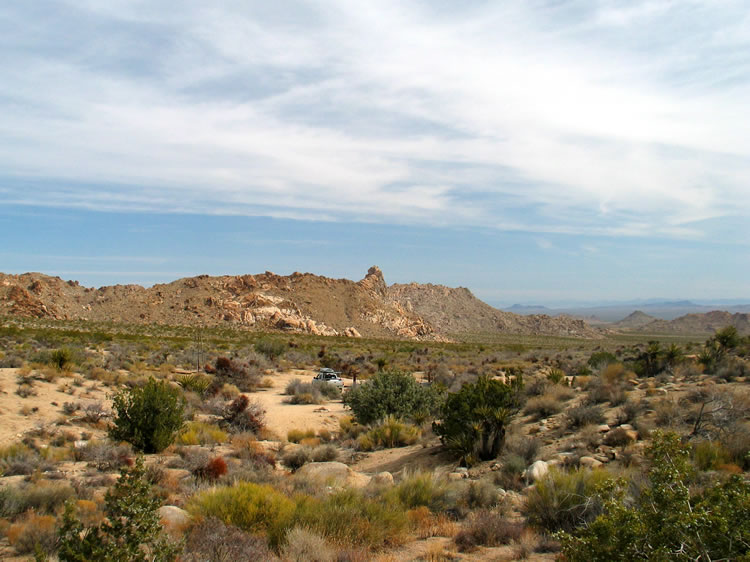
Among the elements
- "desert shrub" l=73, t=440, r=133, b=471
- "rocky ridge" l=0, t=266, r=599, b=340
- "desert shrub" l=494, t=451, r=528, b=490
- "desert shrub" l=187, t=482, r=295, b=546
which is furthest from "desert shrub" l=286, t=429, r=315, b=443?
"rocky ridge" l=0, t=266, r=599, b=340

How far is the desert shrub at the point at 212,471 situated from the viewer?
9.13 metres

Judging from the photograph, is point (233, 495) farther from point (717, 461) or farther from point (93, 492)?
point (717, 461)

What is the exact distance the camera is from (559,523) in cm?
697

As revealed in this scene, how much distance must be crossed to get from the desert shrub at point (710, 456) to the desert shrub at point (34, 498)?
976 cm

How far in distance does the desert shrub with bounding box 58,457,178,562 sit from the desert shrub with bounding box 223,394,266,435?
34.9ft

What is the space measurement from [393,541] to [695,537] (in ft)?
12.6

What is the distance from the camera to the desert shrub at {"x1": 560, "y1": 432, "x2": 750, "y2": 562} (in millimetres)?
3699

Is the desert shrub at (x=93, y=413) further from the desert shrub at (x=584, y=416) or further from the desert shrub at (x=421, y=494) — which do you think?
the desert shrub at (x=584, y=416)

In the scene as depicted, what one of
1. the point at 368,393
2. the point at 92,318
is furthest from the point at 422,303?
the point at 368,393

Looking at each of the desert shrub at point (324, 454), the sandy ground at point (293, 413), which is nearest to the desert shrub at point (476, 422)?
the desert shrub at point (324, 454)

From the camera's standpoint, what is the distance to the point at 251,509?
21.5ft

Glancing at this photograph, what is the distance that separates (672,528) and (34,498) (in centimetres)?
799

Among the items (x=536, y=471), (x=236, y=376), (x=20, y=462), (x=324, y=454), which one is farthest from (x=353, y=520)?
(x=236, y=376)

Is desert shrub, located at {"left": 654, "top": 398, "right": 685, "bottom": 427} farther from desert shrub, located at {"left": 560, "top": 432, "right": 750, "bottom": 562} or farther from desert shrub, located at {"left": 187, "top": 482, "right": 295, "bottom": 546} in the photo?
desert shrub, located at {"left": 187, "top": 482, "right": 295, "bottom": 546}
